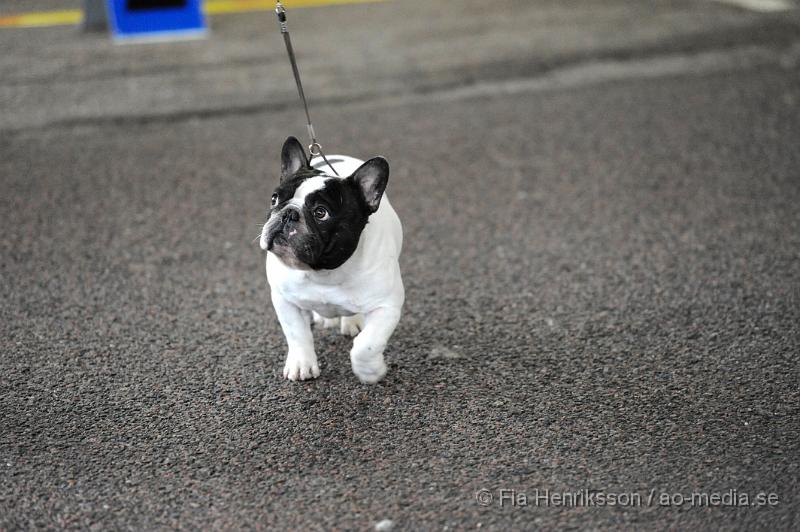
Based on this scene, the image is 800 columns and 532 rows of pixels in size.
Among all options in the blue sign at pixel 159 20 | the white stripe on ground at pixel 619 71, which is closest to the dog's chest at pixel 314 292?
the white stripe on ground at pixel 619 71

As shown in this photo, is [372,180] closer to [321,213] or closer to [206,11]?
[321,213]

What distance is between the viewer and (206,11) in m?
10.8

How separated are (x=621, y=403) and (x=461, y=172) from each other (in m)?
2.86

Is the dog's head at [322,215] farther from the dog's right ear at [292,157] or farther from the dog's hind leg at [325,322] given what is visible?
the dog's hind leg at [325,322]

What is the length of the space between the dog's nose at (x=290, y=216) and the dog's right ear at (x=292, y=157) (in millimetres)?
268

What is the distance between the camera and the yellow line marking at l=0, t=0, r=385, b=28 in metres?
10.3

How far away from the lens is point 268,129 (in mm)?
7074

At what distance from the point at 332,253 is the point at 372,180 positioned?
30 cm

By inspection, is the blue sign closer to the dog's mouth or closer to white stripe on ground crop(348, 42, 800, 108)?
white stripe on ground crop(348, 42, 800, 108)

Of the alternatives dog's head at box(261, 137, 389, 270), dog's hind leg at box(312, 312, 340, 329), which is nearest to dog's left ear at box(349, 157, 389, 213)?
dog's head at box(261, 137, 389, 270)

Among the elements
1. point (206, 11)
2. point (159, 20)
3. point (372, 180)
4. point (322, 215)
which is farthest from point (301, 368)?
point (206, 11)

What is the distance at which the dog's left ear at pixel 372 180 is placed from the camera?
3.35m

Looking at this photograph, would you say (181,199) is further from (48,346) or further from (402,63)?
(402,63)

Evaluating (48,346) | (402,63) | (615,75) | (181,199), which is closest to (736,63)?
(615,75)
